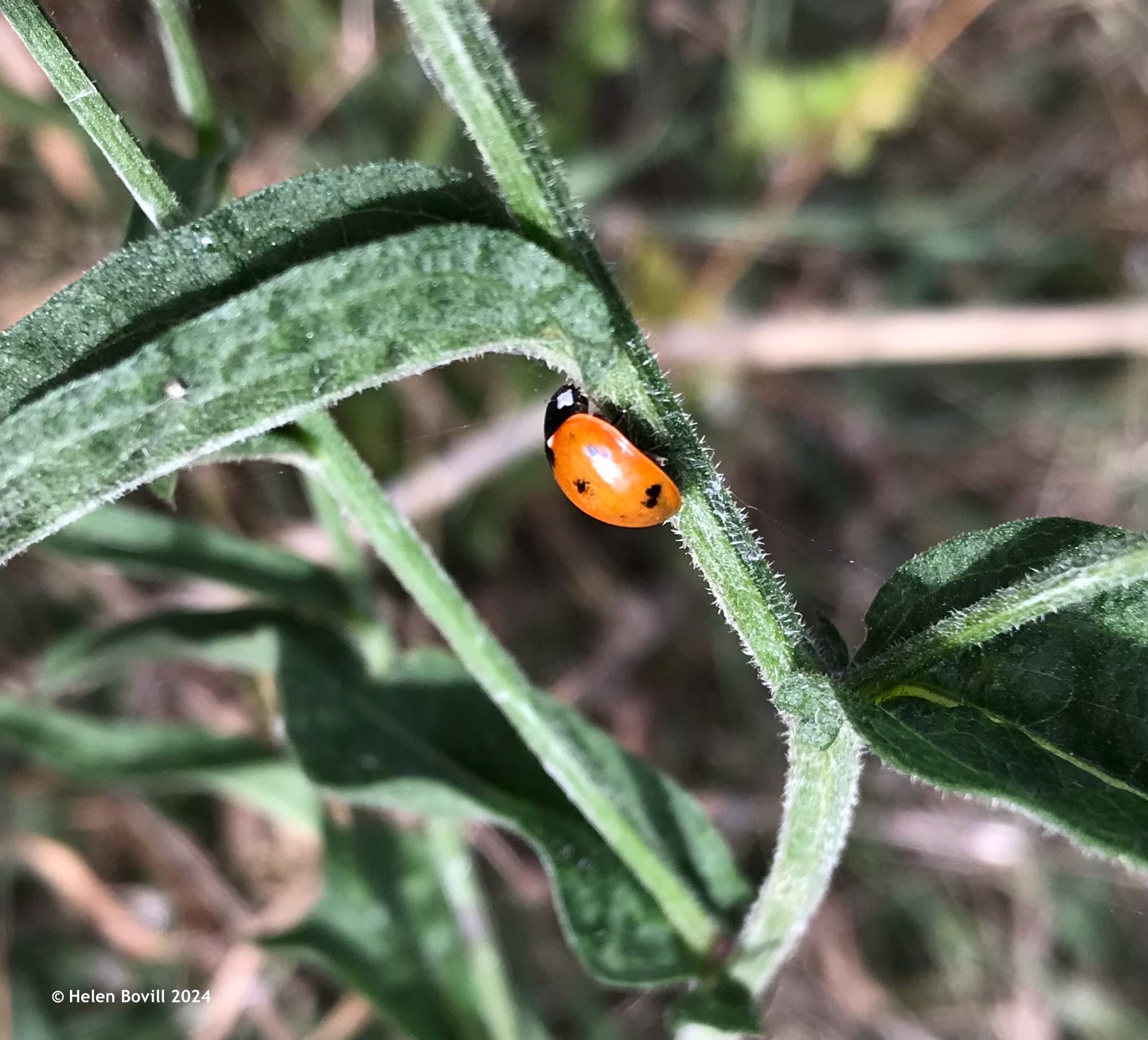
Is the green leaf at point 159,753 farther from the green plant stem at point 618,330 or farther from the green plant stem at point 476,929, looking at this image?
the green plant stem at point 618,330

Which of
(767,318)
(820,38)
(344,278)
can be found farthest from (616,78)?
(344,278)

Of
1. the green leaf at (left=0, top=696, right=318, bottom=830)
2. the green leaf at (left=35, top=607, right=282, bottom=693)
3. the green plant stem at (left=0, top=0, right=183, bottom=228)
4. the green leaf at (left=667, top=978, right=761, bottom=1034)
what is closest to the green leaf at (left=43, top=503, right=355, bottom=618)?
the green leaf at (left=35, top=607, right=282, bottom=693)

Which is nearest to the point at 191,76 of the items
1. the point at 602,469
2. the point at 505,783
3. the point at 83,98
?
the point at 83,98

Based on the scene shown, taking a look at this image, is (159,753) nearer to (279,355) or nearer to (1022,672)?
(279,355)

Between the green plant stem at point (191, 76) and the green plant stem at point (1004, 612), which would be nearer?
the green plant stem at point (1004, 612)

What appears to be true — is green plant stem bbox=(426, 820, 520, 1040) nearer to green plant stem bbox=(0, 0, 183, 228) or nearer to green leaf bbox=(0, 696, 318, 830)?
green leaf bbox=(0, 696, 318, 830)

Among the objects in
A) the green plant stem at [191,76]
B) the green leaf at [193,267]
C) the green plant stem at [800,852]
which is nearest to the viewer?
the green leaf at [193,267]

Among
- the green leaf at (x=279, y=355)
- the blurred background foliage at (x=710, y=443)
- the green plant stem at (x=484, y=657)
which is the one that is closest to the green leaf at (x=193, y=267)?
the green leaf at (x=279, y=355)

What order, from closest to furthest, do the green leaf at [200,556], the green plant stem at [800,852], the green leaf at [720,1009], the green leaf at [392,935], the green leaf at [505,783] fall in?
1. the green plant stem at [800,852]
2. the green leaf at [720,1009]
3. the green leaf at [505,783]
4. the green leaf at [200,556]
5. the green leaf at [392,935]
